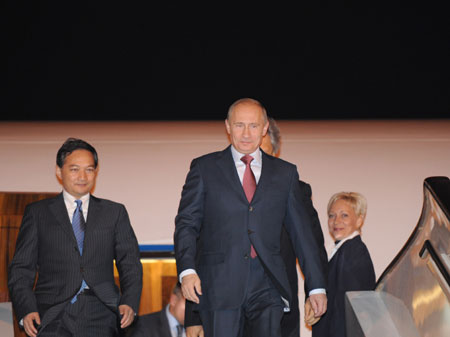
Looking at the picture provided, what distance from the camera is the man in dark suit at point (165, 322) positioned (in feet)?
14.0

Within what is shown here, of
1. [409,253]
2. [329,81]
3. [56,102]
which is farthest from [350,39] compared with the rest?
[409,253]

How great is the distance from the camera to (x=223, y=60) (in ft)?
33.9

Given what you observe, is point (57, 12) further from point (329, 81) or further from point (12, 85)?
point (329, 81)

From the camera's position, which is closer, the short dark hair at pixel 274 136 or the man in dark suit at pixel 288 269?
the man in dark suit at pixel 288 269

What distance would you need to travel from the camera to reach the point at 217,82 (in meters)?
10.1

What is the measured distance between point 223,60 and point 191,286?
7.76 metres

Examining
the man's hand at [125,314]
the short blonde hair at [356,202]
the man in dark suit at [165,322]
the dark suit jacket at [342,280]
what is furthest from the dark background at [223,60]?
the man's hand at [125,314]

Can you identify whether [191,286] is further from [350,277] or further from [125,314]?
[350,277]

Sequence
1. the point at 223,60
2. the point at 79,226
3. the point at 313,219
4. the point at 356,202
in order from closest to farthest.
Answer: the point at 79,226
the point at 313,219
the point at 356,202
the point at 223,60

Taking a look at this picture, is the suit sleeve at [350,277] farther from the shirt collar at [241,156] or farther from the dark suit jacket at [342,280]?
the shirt collar at [241,156]

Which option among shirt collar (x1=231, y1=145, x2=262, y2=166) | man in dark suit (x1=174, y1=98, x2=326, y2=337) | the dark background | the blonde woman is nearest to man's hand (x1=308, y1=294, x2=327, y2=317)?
man in dark suit (x1=174, y1=98, x2=326, y2=337)

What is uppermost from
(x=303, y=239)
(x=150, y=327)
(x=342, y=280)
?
(x=303, y=239)

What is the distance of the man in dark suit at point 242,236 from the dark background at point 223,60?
Answer: 6381 millimetres

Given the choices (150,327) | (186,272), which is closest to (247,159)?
(186,272)
